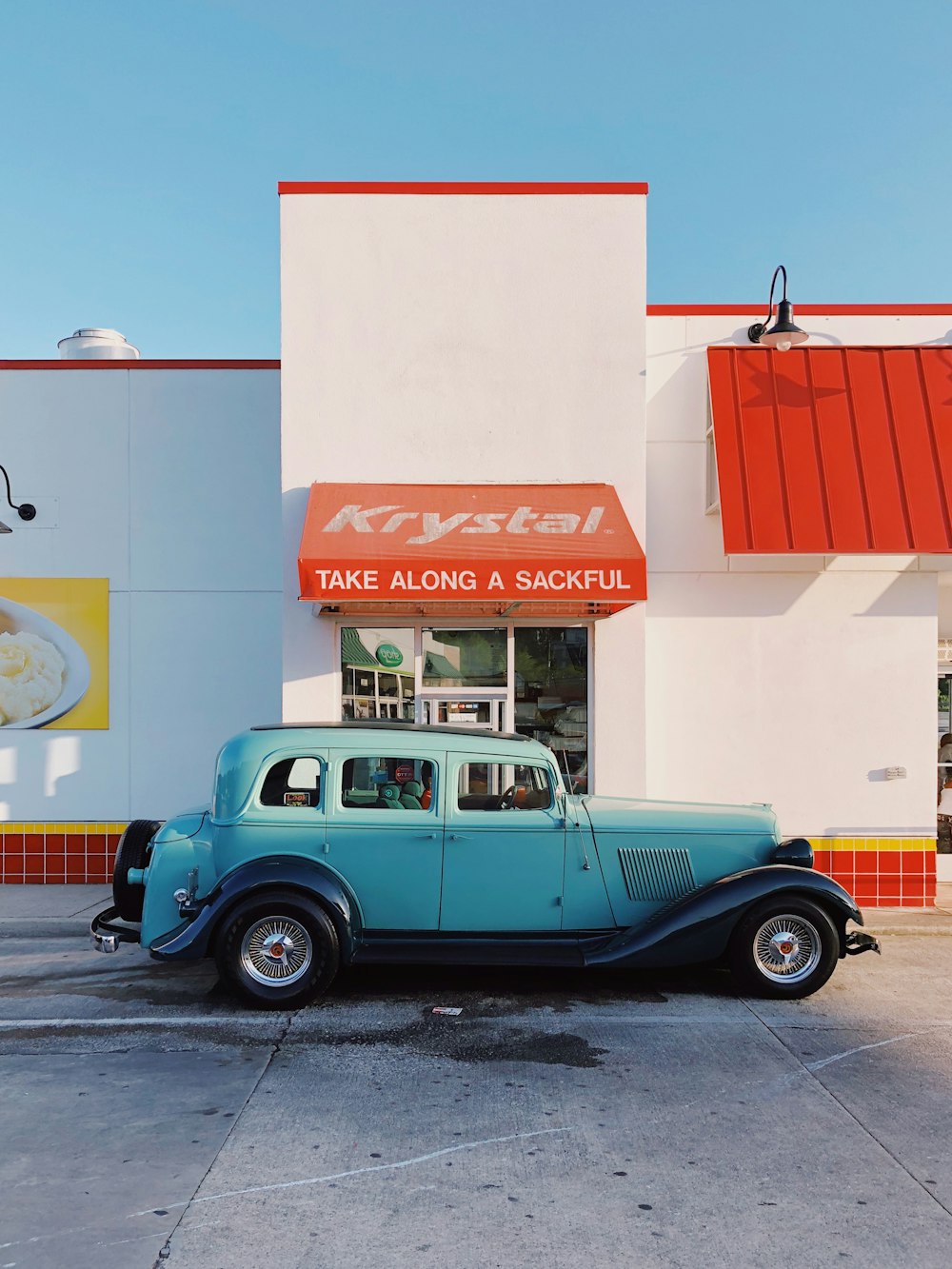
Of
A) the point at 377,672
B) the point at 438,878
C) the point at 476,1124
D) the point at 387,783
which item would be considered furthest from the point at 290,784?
the point at 377,672

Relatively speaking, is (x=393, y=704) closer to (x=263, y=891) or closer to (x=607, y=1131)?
(x=263, y=891)

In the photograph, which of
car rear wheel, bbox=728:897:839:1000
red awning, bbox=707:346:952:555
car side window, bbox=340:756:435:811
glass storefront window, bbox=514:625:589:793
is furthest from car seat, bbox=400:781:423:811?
red awning, bbox=707:346:952:555

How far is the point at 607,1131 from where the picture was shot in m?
4.79

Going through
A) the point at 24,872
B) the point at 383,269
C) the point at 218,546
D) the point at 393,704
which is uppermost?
the point at 383,269

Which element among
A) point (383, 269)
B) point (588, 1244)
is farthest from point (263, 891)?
point (383, 269)

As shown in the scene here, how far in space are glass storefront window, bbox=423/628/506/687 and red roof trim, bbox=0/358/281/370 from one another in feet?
12.9

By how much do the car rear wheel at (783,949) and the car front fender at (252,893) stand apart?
2667 millimetres

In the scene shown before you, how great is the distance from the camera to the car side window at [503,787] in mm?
7199

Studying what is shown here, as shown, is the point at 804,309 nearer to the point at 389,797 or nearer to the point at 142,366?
the point at 389,797

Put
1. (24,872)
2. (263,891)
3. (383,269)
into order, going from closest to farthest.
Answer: (263,891), (383,269), (24,872)

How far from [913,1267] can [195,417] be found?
34.4ft

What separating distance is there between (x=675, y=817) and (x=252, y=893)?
3053 mm

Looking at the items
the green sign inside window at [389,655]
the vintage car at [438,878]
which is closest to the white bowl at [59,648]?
the green sign inside window at [389,655]

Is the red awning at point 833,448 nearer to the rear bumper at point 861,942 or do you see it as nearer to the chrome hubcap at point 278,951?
the rear bumper at point 861,942
